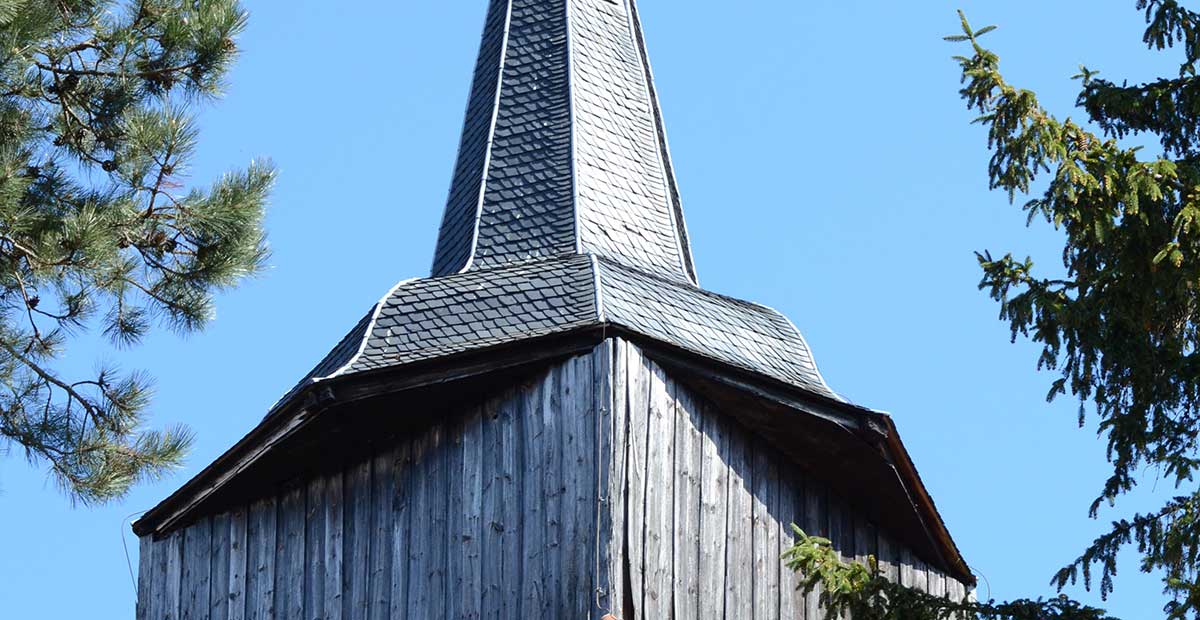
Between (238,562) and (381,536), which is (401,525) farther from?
(238,562)

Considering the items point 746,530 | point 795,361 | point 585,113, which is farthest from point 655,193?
point 746,530

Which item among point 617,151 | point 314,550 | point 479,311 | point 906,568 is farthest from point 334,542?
point 617,151

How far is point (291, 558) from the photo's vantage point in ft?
36.5

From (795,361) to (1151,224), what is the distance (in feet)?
8.67

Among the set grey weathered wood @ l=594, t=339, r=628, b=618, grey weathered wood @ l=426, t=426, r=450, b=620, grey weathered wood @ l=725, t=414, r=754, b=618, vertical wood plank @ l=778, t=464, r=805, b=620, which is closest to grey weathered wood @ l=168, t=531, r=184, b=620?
grey weathered wood @ l=426, t=426, r=450, b=620

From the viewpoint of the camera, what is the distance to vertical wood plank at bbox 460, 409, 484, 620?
1048cm

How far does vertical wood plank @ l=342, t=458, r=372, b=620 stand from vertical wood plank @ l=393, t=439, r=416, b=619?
0.48 feet

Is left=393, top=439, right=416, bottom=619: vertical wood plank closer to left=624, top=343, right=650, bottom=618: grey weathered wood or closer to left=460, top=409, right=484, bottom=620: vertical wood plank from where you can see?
left=460, top=409, right=484, bottom=620: vertical wood plank

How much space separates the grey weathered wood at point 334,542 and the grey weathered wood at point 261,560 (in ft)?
1.03

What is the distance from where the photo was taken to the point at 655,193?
42.8ft

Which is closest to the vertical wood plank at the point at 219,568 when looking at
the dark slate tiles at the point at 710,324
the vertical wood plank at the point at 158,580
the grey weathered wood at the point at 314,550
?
the vertical wood plank at the point at 158,580

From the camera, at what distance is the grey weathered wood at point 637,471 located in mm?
10273

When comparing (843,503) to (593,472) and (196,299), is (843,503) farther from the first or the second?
(196,299)

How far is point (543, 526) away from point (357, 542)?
1.07 meters
